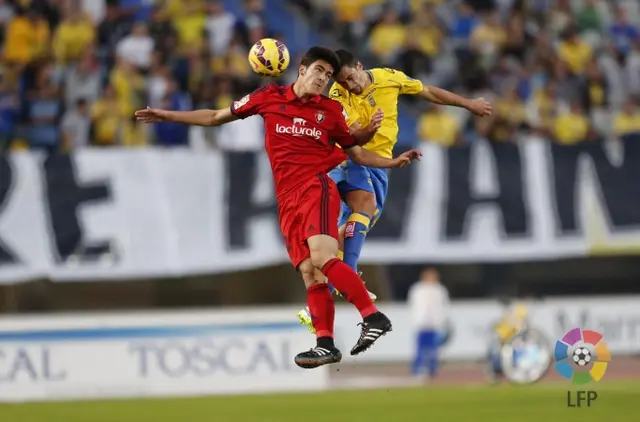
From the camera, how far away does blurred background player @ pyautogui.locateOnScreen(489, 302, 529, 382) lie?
25766mm

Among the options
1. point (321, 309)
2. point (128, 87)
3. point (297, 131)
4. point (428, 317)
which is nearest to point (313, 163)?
point (297, 131)

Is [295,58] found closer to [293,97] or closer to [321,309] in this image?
[293,97]

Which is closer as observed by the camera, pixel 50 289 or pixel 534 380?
pixel 50 289

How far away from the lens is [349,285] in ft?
41.8

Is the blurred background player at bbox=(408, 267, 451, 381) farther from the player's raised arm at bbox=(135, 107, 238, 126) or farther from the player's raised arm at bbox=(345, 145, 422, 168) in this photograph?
the player's raised arm at bbox=(135, 107, 238, 126)

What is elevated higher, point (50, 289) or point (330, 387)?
point (50, 289)

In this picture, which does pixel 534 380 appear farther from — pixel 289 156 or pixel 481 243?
pixel 289 156

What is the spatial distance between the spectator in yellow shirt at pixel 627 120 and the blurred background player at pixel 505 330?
3.46 meters

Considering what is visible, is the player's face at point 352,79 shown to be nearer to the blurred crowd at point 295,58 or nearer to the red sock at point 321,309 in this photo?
the red sock at point 321,309

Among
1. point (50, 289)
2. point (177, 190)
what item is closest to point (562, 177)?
point (177, 190)

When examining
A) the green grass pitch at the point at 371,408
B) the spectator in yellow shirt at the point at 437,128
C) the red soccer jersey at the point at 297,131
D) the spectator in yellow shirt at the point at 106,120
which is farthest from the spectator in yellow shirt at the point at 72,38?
the red soccer jersey at the point at 297,131

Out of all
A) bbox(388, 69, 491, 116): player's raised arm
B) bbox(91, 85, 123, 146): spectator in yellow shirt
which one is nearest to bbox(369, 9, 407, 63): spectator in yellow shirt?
bbox(91, 85, 123, 146): spectator in yellow shirt

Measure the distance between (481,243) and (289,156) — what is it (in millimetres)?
12395

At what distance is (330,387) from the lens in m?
25.7
